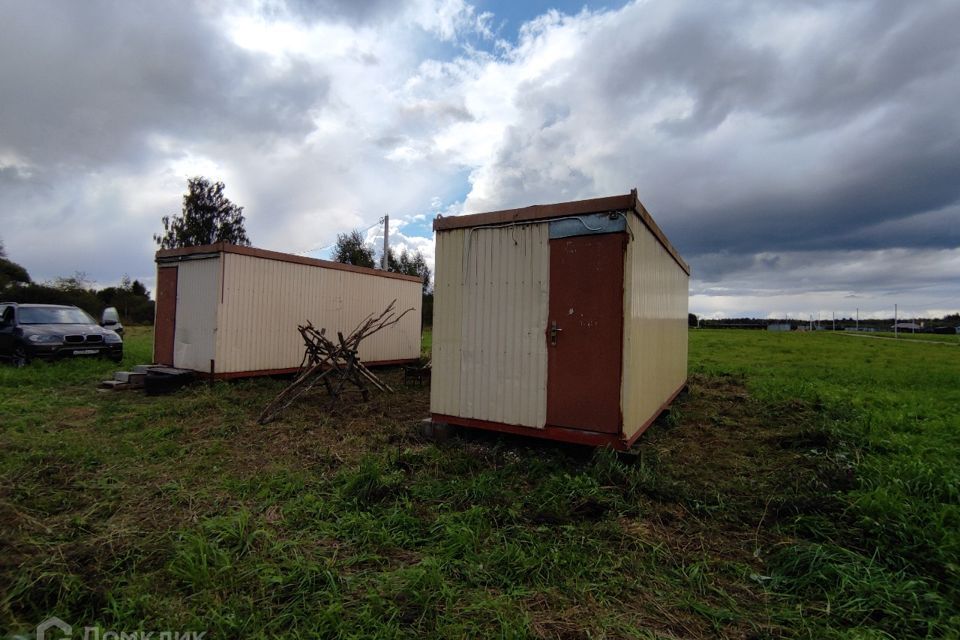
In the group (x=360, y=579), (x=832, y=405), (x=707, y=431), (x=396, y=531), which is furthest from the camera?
(x=832, y=405)

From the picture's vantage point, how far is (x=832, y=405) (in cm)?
728

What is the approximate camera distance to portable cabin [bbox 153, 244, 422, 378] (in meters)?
8.34

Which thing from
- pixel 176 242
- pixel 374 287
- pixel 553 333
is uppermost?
pixel 176 242

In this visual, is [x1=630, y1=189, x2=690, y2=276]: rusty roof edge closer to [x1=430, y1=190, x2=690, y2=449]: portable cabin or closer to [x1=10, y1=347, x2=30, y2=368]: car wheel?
[x1=430, y1=190, x2=690, y2=449]: portable cabin

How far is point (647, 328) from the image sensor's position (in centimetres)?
519

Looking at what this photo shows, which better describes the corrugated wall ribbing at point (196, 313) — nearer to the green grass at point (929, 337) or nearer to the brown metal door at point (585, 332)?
the brown metal door at point (585, 332)

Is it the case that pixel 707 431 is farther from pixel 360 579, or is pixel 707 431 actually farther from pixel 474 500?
pixel 360 579

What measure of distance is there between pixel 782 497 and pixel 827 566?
114 cm

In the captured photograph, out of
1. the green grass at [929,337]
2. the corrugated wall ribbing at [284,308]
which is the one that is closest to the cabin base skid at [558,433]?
the corrugated wall ribbing at [284,308]

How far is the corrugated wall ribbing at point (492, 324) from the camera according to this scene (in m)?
4.69

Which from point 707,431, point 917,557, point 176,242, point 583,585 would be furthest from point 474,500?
point 176,242

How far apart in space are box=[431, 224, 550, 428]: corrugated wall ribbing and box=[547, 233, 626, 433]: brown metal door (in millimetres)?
120

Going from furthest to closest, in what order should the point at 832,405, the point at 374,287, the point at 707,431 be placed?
the point at 374,287, the point at 832,405, the point at 707,431

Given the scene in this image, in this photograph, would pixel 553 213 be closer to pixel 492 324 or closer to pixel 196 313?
pixel 492 324
